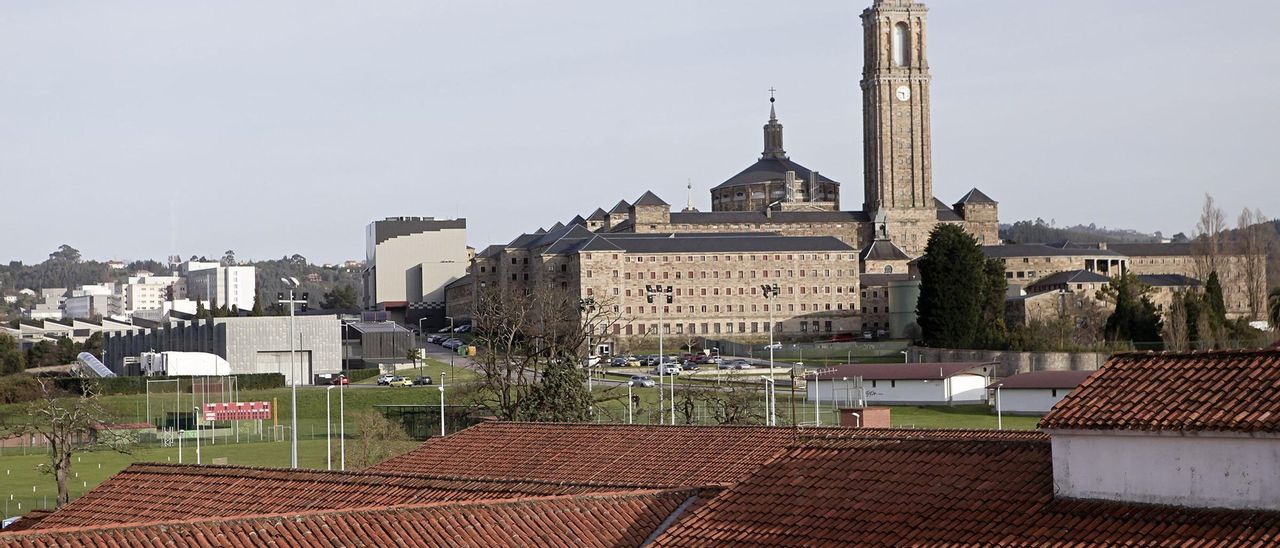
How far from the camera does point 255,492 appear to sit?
18.0 m

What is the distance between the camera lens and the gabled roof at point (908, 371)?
226 ft

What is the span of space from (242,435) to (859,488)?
154 feet

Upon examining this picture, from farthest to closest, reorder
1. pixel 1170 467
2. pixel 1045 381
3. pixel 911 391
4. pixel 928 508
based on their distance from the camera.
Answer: pixel 911 391 < pixel 1045 381 < pixel 928 508 < pixel 1170 467

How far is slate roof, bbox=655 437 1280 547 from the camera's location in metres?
12.9

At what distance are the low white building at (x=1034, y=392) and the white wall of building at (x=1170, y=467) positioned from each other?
47926 millimetres

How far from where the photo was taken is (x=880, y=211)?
13938 cm

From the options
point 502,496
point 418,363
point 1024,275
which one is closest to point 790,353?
point 418,363

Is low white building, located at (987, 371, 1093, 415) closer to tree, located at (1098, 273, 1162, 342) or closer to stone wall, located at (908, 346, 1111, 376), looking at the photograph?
stone wall, located at (908, 346, 1111, 376)

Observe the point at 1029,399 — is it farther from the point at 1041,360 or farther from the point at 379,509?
the point at 379,509

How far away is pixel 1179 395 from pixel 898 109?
123632mm

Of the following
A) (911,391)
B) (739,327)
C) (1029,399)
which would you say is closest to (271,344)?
(911,391)

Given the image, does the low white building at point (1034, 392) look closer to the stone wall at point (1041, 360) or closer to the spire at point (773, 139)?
the stone wall at point (1041, 360)

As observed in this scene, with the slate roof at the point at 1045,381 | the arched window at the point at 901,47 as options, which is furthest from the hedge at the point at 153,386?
the arched window at the point at 901,47

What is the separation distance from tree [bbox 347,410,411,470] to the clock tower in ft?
283
